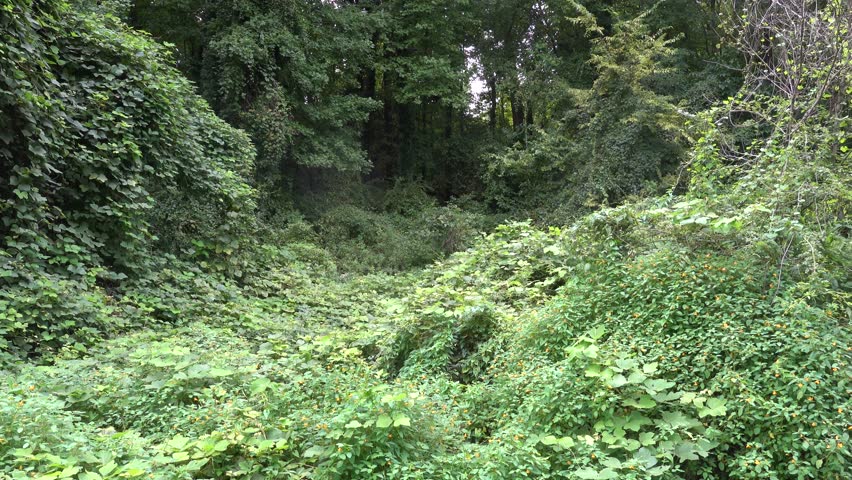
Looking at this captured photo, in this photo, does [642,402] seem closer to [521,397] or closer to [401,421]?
[521,397]

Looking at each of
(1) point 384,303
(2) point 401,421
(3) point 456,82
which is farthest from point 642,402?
(3) point 456,82

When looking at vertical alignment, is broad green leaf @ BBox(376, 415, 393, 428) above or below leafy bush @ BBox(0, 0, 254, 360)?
below

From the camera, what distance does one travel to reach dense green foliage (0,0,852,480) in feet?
8.36

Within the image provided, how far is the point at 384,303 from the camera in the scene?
5.33 metres

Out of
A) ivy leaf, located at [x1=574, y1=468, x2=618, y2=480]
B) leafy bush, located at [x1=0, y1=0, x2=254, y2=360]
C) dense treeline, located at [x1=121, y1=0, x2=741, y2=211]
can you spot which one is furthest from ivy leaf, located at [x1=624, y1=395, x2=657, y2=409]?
dense treeline, located at [x1=121, y1=0, x2=741, y2=211]

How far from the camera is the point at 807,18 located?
15.8 ft

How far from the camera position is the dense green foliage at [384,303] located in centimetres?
255

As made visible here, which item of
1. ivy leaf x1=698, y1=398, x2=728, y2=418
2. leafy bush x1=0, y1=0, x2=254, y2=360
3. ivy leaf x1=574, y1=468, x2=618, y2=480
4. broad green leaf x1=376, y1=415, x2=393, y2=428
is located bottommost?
ivy leaf x1=574, y1=468, x2=618, y2=480

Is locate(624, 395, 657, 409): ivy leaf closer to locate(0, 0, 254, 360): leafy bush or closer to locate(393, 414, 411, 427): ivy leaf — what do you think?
locate(393, 414, 411, 427): ivy leaf

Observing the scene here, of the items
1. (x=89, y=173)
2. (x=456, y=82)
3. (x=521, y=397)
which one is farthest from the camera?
(x=456, y=82)

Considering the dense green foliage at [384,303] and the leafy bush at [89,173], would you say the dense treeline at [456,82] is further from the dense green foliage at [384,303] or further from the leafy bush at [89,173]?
the leafy bush at [89,173]

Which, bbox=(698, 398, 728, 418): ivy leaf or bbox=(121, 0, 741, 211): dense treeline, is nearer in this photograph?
bbox=(698, 398, 728, 418): ivy leaf

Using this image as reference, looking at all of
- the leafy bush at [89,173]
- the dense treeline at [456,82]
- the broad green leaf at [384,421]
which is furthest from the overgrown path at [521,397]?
the dense treeline at [456,82]

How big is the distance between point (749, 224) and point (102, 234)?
257 inches
